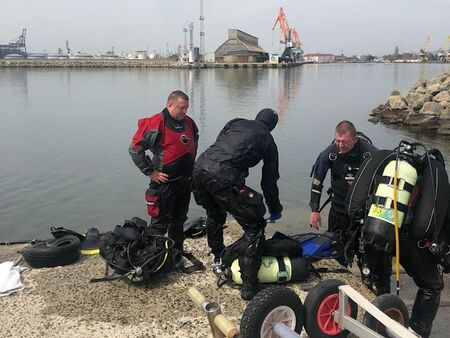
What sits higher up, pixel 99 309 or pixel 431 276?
pixel 431 276

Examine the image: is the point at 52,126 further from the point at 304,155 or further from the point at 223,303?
the point at 223,303

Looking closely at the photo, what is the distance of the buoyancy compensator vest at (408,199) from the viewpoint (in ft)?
10.6

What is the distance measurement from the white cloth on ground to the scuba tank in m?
3.41

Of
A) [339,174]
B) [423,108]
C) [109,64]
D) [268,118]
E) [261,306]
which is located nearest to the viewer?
[261,306]

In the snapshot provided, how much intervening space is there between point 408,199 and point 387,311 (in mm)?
813

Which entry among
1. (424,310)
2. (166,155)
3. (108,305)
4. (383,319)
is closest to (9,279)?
(108,305)

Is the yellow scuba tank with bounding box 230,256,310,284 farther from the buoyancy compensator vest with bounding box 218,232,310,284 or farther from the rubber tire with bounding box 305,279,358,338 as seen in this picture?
the rubber tire with bounding box 305,279,358,338

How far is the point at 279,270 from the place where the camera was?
461 centimetres

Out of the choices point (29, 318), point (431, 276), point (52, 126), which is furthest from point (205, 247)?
point (52, 126)

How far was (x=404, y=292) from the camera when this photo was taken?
528cm

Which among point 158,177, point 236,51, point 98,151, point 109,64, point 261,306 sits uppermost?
point 236,51

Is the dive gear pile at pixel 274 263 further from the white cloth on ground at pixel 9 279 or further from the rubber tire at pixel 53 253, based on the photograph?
the white cloth on ground at pixel 9 279

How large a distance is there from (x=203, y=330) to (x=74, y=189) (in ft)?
30.5

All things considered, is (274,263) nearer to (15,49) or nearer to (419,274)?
(419,274)
